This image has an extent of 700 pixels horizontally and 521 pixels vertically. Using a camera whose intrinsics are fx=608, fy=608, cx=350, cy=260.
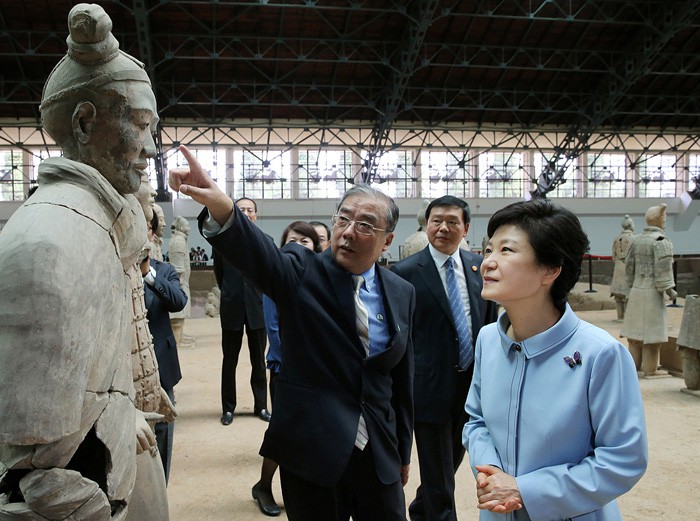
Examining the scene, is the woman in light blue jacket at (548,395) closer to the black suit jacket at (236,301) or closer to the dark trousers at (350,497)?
the dark trousers at (350,497)

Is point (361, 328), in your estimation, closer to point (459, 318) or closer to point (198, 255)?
point (459, 318)

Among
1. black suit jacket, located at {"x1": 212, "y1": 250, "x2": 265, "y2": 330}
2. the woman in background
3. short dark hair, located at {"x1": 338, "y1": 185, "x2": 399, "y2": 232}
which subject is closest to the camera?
short dark hair, located at {"x1": 338, "y1": 185, "x2": 399, "y2": 232}

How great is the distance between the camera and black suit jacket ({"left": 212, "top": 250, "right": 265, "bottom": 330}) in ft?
17.5

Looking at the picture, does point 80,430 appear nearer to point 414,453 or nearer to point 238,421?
point 414,453

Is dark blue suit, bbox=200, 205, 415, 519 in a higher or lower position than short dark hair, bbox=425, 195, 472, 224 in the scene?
lower

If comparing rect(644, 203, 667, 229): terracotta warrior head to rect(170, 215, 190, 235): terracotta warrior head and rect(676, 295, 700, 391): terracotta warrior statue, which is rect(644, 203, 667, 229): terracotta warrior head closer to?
rect(676, 295, 700, 391): terracotta warrior statue

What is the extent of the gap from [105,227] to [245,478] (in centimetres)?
333

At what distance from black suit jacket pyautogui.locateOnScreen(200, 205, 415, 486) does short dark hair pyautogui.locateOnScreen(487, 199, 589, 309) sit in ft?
2.27

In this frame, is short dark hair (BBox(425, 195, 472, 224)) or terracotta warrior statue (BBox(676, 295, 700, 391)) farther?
terracotta warrior statue (BBox(676, 295, 700, 391))

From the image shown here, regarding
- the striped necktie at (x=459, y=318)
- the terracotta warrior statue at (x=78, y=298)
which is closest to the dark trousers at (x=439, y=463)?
the striped necktie at (x=459, y=318)

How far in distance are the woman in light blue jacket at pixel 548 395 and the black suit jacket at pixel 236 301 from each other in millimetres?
3729

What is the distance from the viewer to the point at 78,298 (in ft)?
4.28

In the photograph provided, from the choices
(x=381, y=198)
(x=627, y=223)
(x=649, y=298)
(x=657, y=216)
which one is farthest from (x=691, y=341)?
(x=627, y=223)

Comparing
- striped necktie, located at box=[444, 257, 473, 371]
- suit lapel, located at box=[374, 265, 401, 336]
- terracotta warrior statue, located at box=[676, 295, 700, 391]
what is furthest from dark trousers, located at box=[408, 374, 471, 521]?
terracotta warrior statue, located at box=[676, 295, 700, 391]
